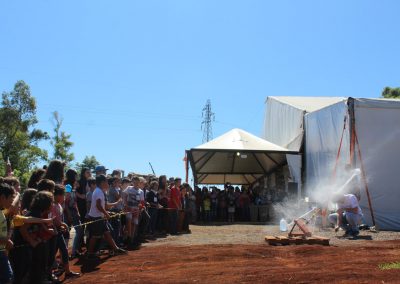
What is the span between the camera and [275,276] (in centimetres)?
648

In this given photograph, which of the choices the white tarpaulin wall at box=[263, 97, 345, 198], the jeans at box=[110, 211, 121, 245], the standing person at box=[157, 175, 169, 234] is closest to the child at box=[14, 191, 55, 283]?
the jeans at box=[110, 211, 121, 245]

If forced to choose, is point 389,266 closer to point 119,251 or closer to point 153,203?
point 119,251

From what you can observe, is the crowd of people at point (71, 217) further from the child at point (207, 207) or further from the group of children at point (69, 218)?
the child at point (207, 207)

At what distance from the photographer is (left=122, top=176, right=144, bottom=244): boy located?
37.1 ft

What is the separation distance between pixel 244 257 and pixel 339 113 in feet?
30.0

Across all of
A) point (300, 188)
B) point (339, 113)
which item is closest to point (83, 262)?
point (339, 113)

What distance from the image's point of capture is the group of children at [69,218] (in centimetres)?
607

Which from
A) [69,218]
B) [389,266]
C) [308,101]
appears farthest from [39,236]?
[308,101]

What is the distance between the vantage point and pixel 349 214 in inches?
503

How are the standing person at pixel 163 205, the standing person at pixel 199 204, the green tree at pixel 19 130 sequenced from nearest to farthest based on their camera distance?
the standing person at pixel 163 205 → the standing person at pixel 199 204 → the green tree at pixel 19 130

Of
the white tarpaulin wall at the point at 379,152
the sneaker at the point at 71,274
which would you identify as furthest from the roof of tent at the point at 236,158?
the sneaker at the point at 71,274

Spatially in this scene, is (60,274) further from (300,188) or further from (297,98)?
(297,98)

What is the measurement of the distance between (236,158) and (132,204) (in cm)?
1644

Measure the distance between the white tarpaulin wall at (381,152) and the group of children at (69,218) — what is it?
6.04 metres
